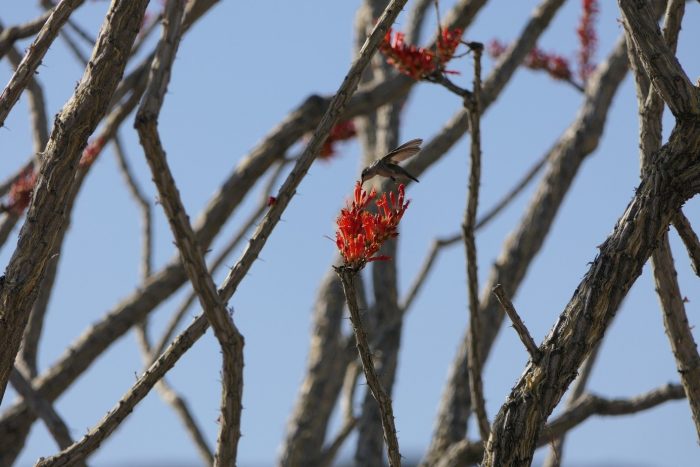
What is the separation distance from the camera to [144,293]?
6.71 meters

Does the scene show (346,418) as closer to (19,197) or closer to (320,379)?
(320,379)

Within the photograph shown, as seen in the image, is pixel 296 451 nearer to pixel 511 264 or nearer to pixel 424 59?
pixel 511 264

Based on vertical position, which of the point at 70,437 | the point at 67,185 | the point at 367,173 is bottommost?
the point at 367,173

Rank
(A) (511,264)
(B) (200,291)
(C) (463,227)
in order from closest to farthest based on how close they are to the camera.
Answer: (B) (200,291)
(C) (463,227)
(A) (511,264)

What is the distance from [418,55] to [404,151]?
1.20m

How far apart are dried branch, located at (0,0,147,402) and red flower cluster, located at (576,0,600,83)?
4571mm

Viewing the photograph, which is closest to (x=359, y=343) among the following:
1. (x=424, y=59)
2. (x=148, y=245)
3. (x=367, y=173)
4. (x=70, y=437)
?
(x=367, y=173)

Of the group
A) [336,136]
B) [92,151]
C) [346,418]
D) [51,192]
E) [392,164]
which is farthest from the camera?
[346,418]

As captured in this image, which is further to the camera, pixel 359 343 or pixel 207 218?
pixel 207 218

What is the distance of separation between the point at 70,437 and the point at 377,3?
4085 mm

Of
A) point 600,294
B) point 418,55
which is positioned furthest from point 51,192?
point 600,294

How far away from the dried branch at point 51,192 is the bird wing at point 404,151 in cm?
103

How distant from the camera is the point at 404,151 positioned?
3.41 meters

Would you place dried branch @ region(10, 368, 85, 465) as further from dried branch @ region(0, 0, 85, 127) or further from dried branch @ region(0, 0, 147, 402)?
dried branch @ region(0, 0, 85, 127)
